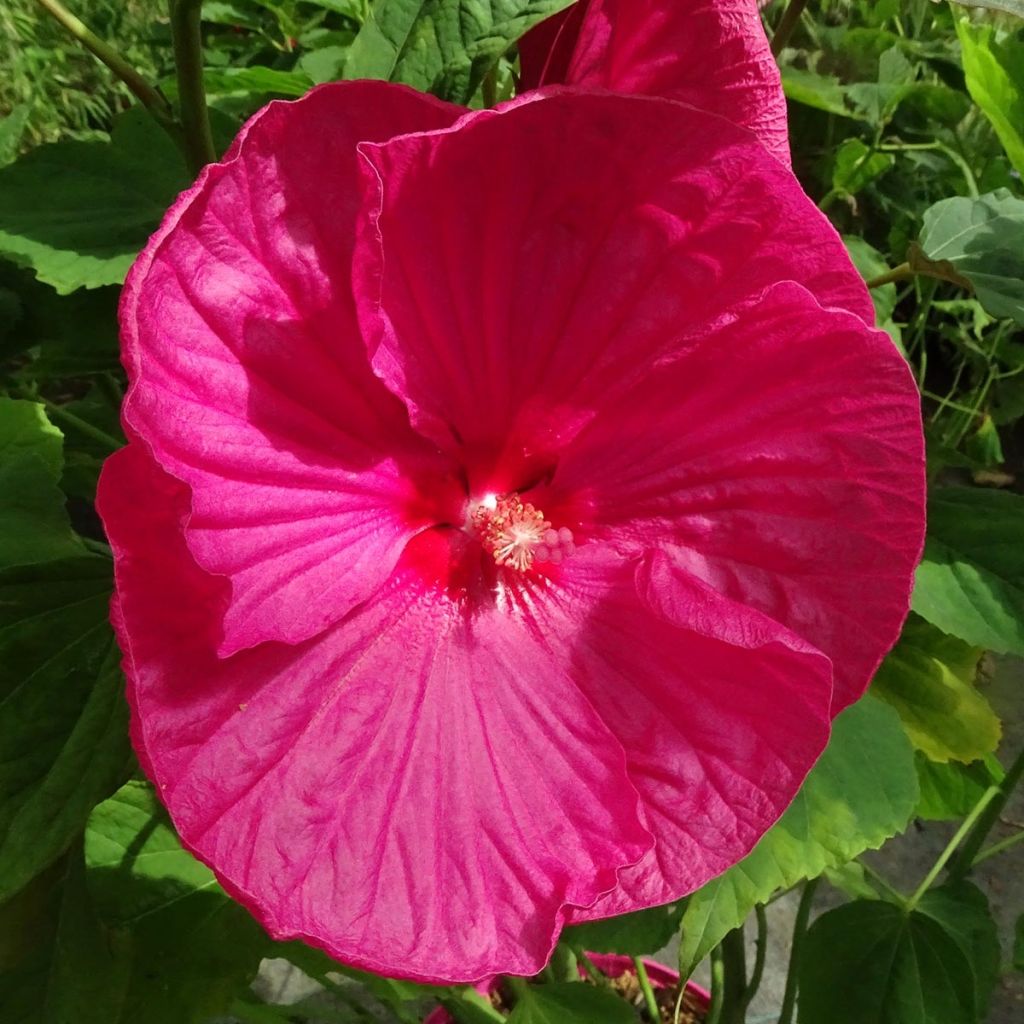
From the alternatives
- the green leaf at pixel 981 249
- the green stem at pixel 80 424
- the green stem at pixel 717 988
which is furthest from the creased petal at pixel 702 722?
the green stem at pixel 717 988

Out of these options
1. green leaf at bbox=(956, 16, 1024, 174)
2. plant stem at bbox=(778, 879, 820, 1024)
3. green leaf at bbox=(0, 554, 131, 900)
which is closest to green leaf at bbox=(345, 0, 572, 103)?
green leaf at bbox=(0, 554, 131, 900)

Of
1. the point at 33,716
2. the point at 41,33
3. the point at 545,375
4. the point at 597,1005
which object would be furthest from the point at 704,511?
the point at 41,33

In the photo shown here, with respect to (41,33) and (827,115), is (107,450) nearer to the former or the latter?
(827,115)

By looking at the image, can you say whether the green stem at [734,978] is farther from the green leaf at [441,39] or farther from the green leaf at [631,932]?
the green leaf at [441,39]

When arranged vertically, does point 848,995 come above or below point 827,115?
below

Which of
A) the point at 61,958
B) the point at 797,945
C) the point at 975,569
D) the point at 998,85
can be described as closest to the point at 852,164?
the point at 998,85

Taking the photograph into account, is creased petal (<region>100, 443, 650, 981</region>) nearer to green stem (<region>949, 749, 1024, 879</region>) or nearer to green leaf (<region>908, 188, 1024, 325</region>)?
green leaf (<region>908, 188, 1024, 325</region>)

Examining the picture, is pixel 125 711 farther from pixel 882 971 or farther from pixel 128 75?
pixel 882 971
